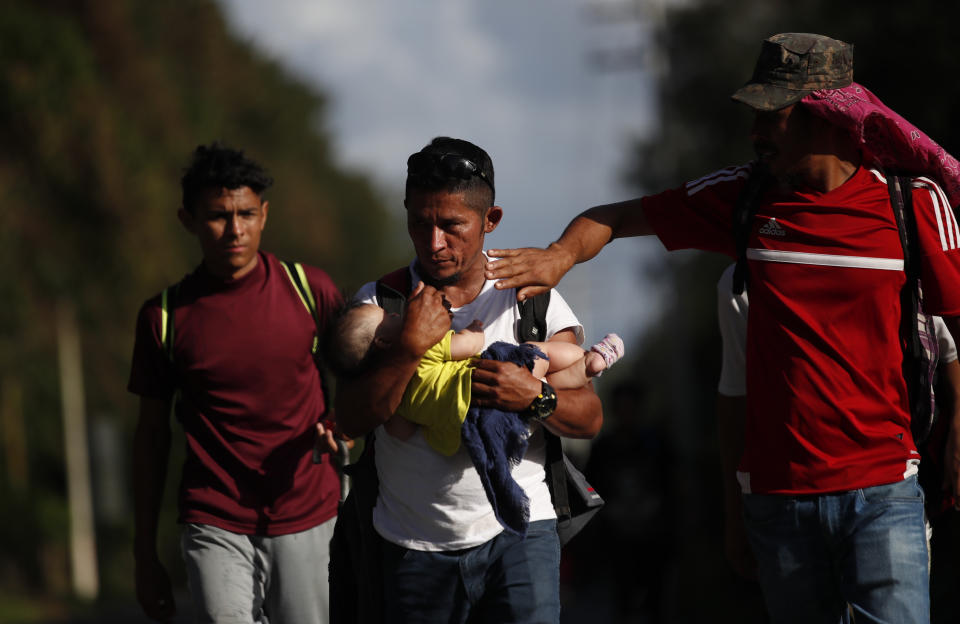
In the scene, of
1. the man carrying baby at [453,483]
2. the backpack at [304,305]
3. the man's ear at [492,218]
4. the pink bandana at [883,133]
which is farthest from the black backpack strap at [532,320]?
the backpack at [304,305]

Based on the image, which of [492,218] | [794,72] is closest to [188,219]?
[492,218]

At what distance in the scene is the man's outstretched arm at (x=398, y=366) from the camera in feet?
12.8

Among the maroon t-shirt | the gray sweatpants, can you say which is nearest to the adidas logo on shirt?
the maroon t-shirt

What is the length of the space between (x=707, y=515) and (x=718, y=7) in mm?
17029

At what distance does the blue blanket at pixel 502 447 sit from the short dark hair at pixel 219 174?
2.04 metres

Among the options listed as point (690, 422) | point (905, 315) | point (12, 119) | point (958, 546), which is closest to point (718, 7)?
point (690, 422)

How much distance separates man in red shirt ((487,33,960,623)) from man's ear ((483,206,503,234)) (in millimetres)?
136

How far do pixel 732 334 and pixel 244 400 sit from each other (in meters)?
2.02

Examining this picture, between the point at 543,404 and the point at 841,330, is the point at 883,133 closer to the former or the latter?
the point at 841,330

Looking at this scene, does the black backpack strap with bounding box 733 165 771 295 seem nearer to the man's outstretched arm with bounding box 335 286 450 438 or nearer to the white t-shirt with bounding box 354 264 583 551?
the white t-shirt with bounding box 354 264 583 551

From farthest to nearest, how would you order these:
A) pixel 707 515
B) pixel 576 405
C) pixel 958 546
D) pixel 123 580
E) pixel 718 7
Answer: pixel 718 7, pixel 123 580, pixel 707 515, pixel 958 546, pixel 576 405

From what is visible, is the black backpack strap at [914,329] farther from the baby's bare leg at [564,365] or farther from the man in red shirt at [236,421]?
the man in red shirt at [236,421]

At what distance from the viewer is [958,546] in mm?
8594

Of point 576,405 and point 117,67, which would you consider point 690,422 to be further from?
point 576,405
